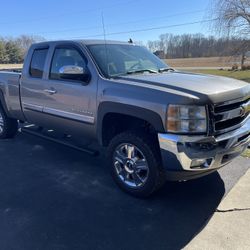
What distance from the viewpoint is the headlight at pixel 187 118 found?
3141 millimetres

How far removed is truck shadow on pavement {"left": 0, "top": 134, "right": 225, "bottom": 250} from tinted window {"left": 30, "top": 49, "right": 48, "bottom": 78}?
5.03ft

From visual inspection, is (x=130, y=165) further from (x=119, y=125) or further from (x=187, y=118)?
(x=187, y=118)

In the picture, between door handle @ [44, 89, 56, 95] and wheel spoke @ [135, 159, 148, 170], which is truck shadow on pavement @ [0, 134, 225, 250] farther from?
door handle @ [44, 89, 56, 95]

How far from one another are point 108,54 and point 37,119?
6.06 feet

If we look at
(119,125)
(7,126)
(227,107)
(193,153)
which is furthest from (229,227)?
(7,126)

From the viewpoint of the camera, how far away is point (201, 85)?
347 centimetres

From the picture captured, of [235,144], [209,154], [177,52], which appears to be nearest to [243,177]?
[235,144]

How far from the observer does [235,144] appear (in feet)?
11.5

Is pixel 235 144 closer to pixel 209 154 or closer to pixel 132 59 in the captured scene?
pixel 209 154

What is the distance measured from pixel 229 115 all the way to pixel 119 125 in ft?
4.71

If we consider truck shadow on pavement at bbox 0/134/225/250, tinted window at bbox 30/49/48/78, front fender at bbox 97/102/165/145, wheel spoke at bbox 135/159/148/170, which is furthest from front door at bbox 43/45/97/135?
wheel spoke at bbox 135/159/148/170

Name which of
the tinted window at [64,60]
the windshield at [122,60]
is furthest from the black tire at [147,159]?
the tinted window at [64,60]

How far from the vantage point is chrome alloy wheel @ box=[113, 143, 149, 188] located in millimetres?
3707

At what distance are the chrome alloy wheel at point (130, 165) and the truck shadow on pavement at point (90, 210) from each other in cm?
22
